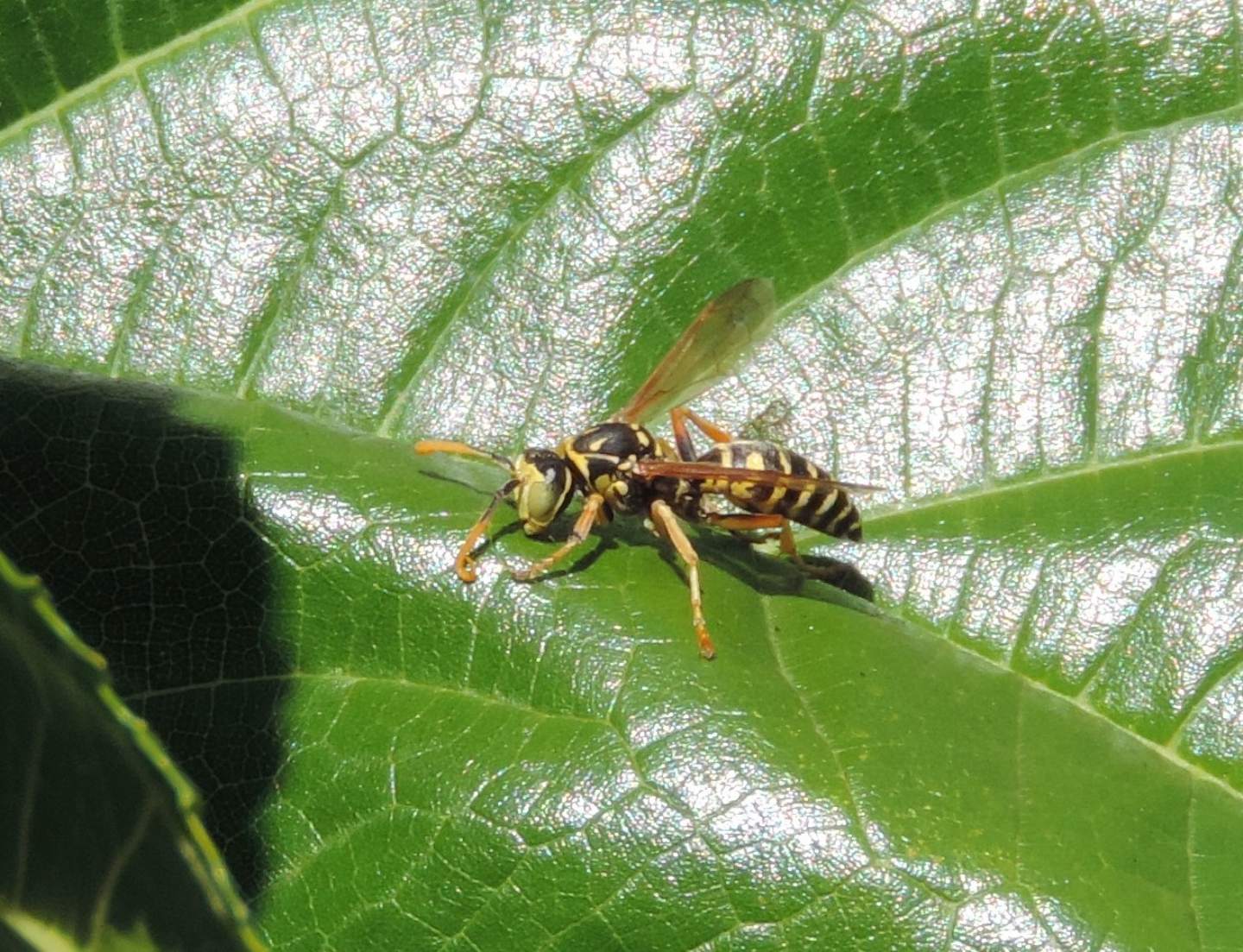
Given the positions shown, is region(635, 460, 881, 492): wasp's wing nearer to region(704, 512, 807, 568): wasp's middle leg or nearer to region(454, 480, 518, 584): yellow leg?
region(704, 512, 807, 568): wasp's middle leg

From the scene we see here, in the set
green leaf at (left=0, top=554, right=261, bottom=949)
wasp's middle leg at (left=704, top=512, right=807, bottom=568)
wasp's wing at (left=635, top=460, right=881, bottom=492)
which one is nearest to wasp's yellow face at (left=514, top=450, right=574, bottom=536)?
wasp's wing at (left=635, top=460, right=881, bottom=492)

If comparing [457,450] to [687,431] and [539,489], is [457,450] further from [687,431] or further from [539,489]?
[687,431]

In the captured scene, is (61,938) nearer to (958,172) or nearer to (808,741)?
(808,741)

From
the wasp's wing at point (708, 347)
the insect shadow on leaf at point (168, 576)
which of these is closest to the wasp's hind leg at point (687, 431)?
the wasp's wing at point (708, 347)

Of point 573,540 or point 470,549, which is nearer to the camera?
point 470,549

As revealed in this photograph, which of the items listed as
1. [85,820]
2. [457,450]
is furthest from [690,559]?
Result: [85,820]

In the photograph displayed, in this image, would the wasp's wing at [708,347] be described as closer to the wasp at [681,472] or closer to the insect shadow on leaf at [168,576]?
the wasp at [681,472]
